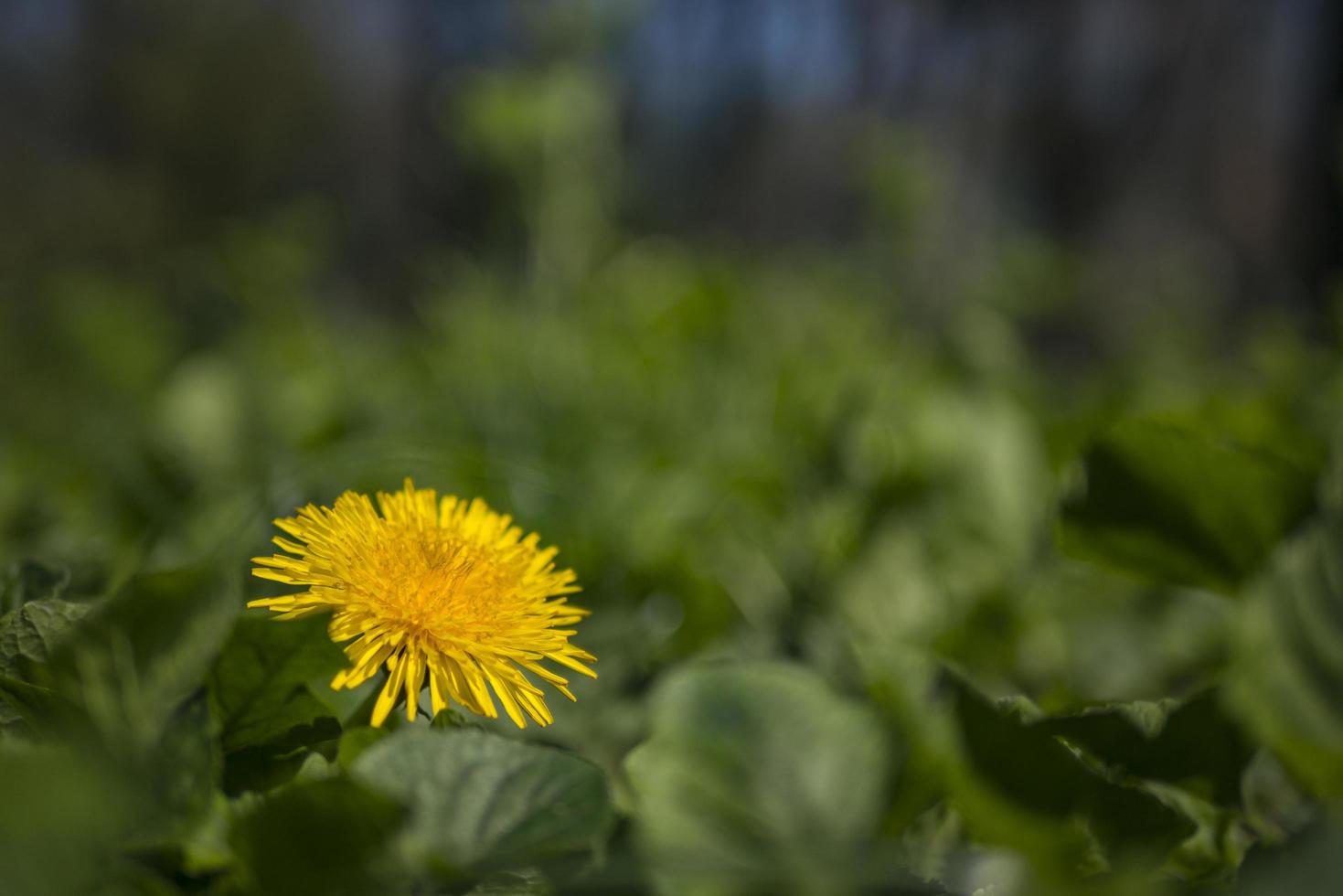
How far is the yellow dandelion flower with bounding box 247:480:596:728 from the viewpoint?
0.23 metres

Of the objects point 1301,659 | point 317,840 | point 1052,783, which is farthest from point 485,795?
point 1301,659

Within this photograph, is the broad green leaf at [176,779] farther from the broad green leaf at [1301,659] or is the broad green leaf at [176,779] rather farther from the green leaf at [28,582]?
the broad green leaf at [1301,659]

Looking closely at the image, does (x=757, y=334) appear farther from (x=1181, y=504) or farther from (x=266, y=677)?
(x=266, y=677)

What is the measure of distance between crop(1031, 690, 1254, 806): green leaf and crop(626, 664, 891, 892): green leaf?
0.15ft

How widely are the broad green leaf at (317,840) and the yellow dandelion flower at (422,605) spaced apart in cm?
3

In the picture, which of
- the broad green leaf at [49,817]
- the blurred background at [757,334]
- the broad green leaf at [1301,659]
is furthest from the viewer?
the blurred background at [757,334]

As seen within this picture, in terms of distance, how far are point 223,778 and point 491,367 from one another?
2.95 feet

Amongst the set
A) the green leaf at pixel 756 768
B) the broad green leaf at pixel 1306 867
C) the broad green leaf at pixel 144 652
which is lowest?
the green leaf at pixel 756 768

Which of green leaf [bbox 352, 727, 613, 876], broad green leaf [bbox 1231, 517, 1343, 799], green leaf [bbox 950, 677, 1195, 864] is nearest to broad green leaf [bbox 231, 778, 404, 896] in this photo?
green leaf [bbox 352, 727, 613, 876]

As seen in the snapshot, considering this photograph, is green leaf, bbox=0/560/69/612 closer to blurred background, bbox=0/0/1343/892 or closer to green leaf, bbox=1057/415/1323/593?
blurred background, bbox=0/0/1343/892

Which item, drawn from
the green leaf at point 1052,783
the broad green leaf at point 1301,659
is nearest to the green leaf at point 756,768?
the green leaf at point 1052,783

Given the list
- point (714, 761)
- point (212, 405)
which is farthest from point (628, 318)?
point (714, 761)

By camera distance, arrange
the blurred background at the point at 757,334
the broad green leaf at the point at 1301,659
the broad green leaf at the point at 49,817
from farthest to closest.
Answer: the blurred background at the point at 757,334, the broad green leaf at the point at 1301,659, the broad green leaf at the point at 49,817

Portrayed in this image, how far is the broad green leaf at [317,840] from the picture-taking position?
0.18m
